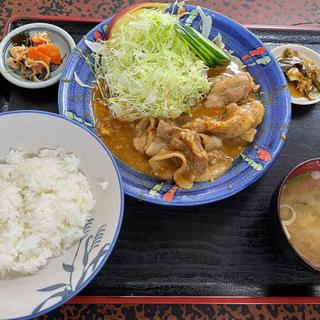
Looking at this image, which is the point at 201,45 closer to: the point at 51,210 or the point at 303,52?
the point at 303,52

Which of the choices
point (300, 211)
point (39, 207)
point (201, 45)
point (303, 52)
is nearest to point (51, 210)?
point (39, 207)

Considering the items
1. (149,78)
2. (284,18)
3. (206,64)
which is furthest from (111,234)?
(284,18)

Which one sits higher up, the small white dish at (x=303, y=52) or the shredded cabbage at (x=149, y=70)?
the small white dish at (x=303, y=52)

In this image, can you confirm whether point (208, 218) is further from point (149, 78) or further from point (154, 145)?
point (149, 78)

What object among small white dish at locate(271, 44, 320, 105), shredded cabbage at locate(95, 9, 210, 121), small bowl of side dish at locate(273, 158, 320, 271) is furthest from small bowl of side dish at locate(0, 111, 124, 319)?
small white dish at locate(271, 44, 320, 105)

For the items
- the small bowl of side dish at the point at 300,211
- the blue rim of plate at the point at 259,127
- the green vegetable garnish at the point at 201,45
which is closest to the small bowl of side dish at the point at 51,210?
the blue rim of plate at the point at 259,127

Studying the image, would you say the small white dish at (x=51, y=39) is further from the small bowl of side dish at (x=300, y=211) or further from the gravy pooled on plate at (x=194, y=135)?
the small bowl of side dish at (x=300, y=211)
